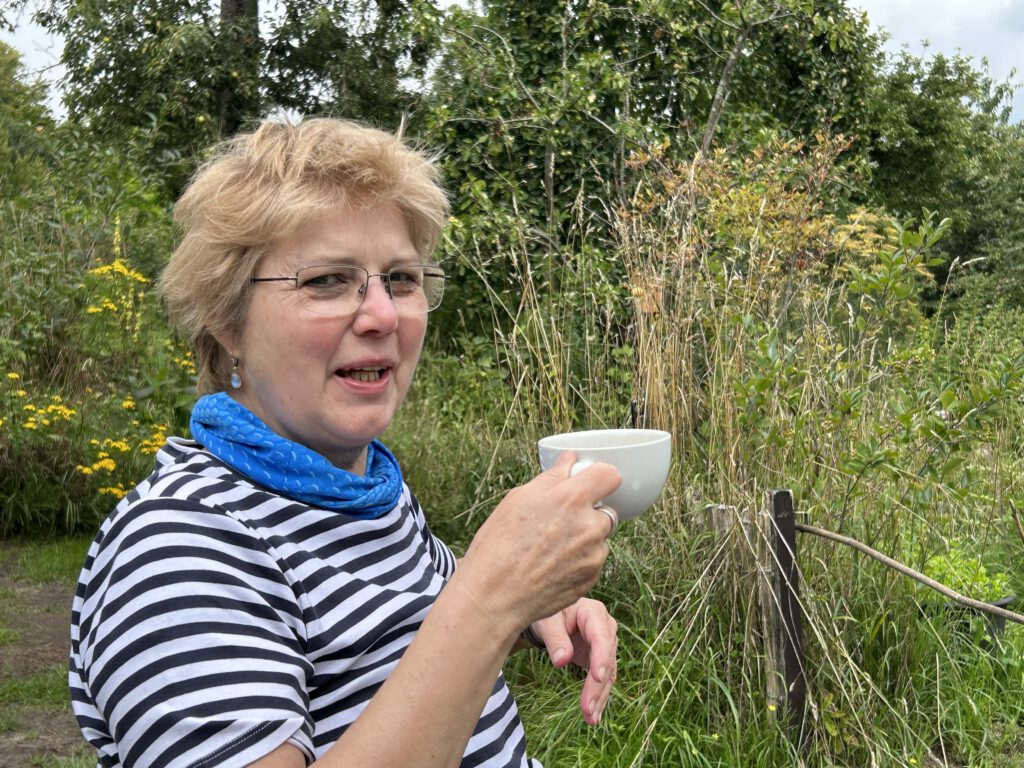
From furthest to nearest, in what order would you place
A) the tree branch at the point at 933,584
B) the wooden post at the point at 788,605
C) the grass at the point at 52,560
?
the grass at the point at 52,560
the wooden post at the point at 788,605
the tree branch at the point at 933,584

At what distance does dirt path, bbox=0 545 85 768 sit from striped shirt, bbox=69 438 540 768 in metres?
2.31

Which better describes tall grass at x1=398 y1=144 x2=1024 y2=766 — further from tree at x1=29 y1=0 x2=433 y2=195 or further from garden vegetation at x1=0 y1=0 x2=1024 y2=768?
tree at x1=29 y1=0 x2=433 y2=195

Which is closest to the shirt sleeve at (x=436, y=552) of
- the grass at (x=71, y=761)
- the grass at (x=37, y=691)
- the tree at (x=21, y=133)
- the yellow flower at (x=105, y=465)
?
the grass at (x=71, y=761)

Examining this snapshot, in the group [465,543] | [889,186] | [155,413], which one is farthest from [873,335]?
[889,186]

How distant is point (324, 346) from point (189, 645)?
42 centimetres

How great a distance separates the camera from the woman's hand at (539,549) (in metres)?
0.91

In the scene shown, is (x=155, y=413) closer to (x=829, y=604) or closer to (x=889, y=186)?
(x=829, y=604)

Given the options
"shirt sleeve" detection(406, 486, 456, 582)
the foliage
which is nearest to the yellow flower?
the foliage

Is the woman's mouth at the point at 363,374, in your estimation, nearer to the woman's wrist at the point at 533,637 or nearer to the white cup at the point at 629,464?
the white cup at the point at 629,464

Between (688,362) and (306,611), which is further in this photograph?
(688,362)

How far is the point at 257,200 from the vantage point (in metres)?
1.18

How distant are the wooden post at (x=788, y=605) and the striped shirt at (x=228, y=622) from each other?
1160mm

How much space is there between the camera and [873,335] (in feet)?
8.98

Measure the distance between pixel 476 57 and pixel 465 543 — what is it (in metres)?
4.16
